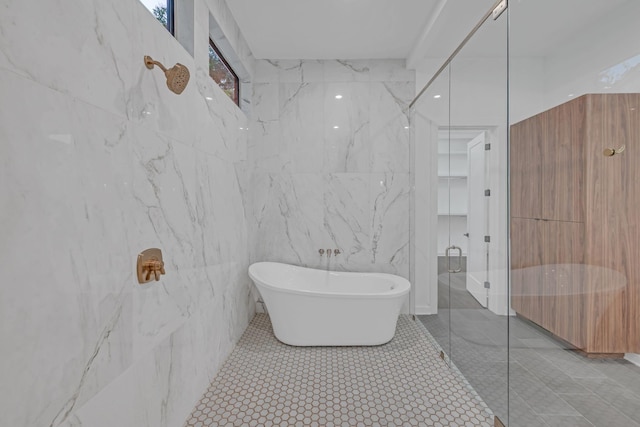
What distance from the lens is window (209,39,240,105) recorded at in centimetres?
262

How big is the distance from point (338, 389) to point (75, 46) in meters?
2.23

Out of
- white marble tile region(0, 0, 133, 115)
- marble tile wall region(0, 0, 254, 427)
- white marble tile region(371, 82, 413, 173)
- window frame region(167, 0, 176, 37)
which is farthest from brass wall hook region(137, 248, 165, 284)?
white marble tile region(371, 82, 413, 173)

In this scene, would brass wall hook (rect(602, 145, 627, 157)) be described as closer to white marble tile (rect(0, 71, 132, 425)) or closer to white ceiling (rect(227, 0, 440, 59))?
white marble tile (rect(0, 71, 132, 425))

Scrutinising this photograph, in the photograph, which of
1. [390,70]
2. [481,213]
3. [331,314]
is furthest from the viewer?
[390,70]

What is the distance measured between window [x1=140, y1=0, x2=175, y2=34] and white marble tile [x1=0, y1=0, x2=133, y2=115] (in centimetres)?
57

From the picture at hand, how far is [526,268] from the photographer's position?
1.52m

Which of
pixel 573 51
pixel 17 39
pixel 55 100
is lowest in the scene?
pixel 55 100

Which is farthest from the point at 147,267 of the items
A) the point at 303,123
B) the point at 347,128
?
the point at 347,128

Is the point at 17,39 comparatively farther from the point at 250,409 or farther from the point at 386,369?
the point at 386,369

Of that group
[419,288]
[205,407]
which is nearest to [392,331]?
[419,288]

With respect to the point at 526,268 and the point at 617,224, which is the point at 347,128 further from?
the point at 617,224

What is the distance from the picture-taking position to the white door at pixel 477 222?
1944 millimetres

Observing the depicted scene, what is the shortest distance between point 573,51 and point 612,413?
1364mm

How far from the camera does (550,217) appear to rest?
1.38 m
